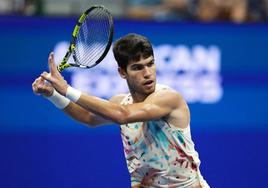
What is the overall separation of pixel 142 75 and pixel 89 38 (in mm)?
735

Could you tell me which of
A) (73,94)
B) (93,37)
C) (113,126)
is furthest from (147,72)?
(113,126)

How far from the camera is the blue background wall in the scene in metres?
7.84

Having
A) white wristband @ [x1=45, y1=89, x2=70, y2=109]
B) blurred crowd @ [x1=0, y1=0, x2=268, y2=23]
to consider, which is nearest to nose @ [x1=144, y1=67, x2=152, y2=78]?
white wristband @ [x1=45, y1=89, x2=70, y2=109]

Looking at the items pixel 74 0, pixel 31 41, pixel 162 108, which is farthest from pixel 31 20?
pixel 162 108

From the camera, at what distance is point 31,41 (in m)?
7.83

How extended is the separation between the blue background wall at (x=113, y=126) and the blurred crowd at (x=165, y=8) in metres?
0.62

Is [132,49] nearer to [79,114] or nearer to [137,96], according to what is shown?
[137,96]

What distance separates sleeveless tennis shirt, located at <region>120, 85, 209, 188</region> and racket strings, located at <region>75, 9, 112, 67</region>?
0.53m

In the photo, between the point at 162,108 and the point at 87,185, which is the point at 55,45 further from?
the point at 162,108

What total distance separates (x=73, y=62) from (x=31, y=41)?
7.13 ft

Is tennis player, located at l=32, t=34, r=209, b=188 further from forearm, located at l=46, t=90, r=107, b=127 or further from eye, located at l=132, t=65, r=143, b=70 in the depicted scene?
forearm, located at l=46, t=90, r=107, b=127

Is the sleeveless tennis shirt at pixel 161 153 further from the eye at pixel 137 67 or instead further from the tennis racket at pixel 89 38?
the tennis racket at pixel 89 38

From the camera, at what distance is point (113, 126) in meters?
7.96

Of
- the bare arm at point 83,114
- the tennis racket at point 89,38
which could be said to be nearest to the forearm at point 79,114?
the bare arm at point 83,114
